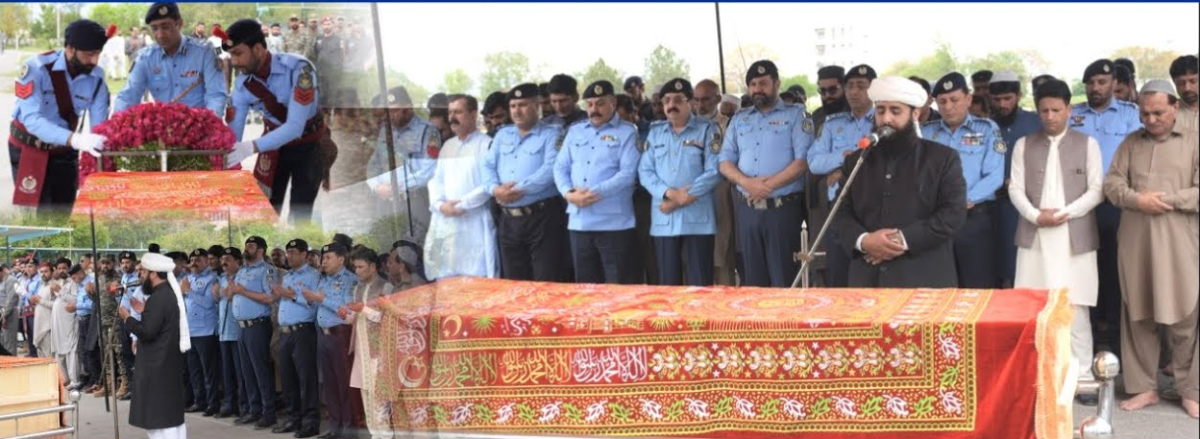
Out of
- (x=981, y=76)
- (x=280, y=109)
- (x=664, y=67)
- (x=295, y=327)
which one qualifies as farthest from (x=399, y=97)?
(x=981, y=76)

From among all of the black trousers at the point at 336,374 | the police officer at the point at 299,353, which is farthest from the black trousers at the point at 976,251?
the police officer at the point at 299,353

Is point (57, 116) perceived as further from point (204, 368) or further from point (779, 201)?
point (779, 201)

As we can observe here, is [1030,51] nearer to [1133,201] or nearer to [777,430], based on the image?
[1133,201]

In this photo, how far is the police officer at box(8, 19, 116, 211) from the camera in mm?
3797

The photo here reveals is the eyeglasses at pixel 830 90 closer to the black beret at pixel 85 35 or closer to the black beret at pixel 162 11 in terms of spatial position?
the black beret at pixel 162 11

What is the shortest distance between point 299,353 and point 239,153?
1.95ft

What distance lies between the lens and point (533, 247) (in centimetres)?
630

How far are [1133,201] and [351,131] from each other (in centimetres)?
324

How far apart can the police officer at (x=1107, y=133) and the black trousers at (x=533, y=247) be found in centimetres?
225

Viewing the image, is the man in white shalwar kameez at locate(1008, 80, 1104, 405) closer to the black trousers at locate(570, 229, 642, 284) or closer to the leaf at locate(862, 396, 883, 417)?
the black trousers at locate(570, 229, 642, 284)

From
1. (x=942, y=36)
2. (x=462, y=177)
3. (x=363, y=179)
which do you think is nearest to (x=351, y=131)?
(x=363, y=179)

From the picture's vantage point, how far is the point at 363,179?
410 centimetres

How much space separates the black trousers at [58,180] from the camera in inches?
149

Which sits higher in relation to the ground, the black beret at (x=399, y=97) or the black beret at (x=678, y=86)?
the black beret at (x=678, y=86)
